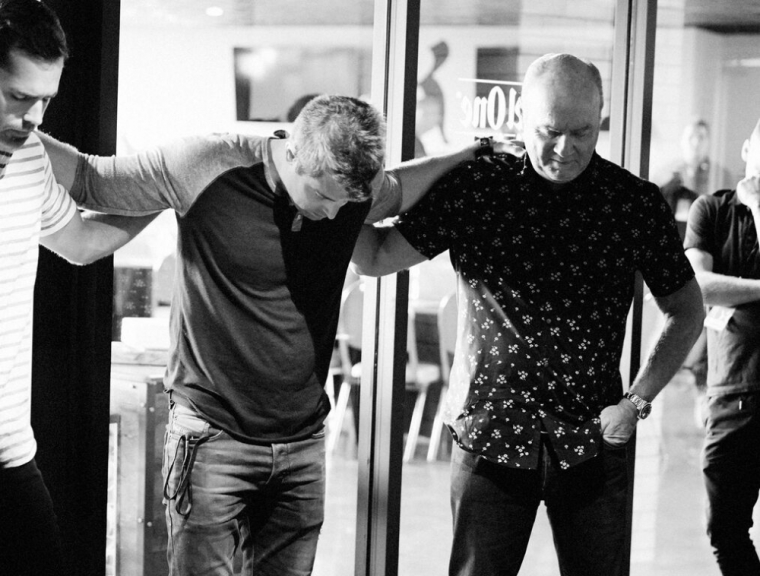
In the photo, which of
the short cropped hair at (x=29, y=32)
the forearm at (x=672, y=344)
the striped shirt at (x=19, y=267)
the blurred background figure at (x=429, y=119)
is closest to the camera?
the short cropped hair at (x=29, y=32)

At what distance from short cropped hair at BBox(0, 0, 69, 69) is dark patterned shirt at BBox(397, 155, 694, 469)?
98cm

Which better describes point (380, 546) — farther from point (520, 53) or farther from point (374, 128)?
point (520, 53)

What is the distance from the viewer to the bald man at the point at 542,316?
2242 mm

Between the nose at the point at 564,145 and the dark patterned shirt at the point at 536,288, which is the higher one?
the nose at the point at 564,145

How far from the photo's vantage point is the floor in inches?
135

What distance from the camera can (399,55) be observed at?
2.82 m

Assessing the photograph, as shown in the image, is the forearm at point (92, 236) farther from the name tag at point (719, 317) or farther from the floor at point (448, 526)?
the name tag at point (719, 317)

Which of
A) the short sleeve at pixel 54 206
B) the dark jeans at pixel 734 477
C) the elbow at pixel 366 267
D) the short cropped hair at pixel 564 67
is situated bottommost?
the dark jeans at pixel 734 477

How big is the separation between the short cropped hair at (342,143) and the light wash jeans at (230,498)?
0.61 m

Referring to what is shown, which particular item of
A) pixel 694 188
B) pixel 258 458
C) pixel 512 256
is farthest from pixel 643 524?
pixel 694 188

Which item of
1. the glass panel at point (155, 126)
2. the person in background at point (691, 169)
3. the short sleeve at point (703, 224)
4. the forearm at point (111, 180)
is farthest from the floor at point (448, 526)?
the person in background at point (691, 169)

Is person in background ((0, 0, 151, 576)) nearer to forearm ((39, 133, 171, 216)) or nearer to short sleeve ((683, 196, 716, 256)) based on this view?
forearm ((39, 133, 171, 216))

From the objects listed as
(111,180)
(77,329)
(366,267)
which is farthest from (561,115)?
(77,329)

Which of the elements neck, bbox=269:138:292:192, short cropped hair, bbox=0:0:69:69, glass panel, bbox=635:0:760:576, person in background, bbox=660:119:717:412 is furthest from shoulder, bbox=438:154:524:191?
person in background, bbox=660:119:717:412
